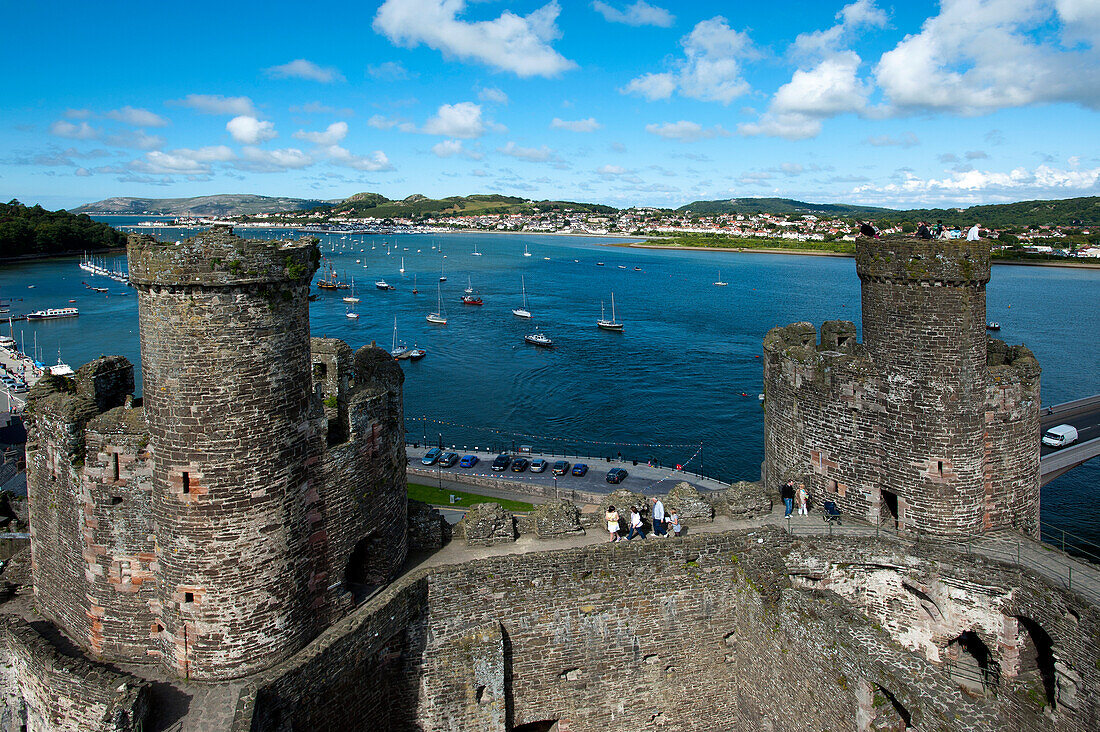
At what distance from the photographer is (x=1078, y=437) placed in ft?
145

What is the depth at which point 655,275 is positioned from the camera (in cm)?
17125

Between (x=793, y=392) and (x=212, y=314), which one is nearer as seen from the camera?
(x=212, y=314)

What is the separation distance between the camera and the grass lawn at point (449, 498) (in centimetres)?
3309

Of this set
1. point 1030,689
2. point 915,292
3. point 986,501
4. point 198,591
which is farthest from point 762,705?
point 198,591

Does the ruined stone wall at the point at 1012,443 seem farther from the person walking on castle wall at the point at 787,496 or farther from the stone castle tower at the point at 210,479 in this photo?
the stone castle tower at the point at 210,479

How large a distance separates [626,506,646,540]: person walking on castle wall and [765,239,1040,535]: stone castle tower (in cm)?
400

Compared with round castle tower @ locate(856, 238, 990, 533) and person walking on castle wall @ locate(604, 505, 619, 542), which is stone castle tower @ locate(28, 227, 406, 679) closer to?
person walking on castle wall @ locate(604, 505, 619, 542)

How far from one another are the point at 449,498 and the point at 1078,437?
125 feet

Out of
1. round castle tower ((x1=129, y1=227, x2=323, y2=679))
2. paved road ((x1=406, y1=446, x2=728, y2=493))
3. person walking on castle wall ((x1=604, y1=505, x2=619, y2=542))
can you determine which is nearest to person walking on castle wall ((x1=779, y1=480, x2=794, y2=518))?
person walking on castle wall ((x1=604, y1=505, x2=619, y2=542))

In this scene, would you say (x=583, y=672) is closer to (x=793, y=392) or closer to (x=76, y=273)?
(x=793, y=392)

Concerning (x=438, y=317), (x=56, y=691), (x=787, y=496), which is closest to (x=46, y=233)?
(x=438, y=317)

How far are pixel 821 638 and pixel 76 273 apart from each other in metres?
176

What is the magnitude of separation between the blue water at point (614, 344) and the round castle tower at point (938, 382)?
13.0m

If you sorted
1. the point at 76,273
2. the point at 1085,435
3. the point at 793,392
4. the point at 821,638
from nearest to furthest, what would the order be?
the point at 821,638 < the point at 793,392 < the point at 1085,435 < the point at 76,273
